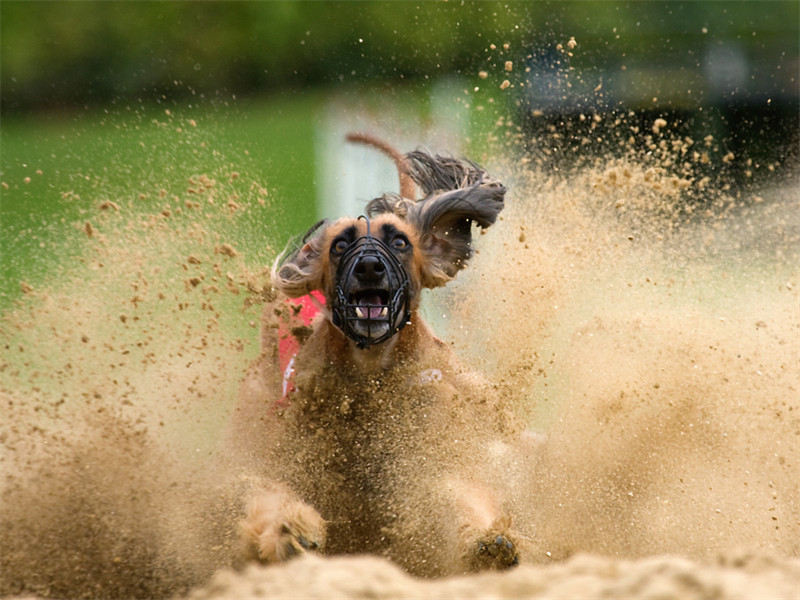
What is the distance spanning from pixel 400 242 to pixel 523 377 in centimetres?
79

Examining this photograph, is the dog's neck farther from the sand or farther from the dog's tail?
the dog's tail

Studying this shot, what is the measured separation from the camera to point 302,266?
3521 mm

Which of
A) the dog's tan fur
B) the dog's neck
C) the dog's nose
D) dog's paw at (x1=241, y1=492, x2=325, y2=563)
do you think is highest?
the dog's nose

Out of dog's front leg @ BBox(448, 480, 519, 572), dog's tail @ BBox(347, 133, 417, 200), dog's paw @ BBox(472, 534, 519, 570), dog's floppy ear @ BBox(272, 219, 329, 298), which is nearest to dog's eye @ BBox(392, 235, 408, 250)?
dog's floppy ear @ BBox(272, 219, 329, 298)

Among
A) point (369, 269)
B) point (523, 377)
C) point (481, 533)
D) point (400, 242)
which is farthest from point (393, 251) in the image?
point (481, 533)

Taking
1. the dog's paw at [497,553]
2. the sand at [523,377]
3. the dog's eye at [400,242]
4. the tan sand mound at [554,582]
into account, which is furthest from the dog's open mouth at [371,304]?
the tan sand mound at [554,582]

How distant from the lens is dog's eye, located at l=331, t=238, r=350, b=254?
3.28 metres

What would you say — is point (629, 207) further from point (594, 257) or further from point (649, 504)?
point (649, 504)

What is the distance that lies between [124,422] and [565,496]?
6.02ft

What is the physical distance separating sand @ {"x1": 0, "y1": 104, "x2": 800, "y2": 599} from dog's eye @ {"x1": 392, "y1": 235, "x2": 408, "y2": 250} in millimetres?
404

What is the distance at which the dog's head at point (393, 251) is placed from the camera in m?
3.07

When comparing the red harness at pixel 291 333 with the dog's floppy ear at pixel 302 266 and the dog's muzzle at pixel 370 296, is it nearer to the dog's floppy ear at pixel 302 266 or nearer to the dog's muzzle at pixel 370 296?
the dog's floppy ear at pixel 302 266

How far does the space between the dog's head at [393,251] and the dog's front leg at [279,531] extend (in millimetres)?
622

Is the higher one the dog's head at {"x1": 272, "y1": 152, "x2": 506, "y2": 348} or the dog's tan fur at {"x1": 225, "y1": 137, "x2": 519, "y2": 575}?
the dog's head at {"x1": 272, "y1": 152, "x2": 506, "y2": 348}
